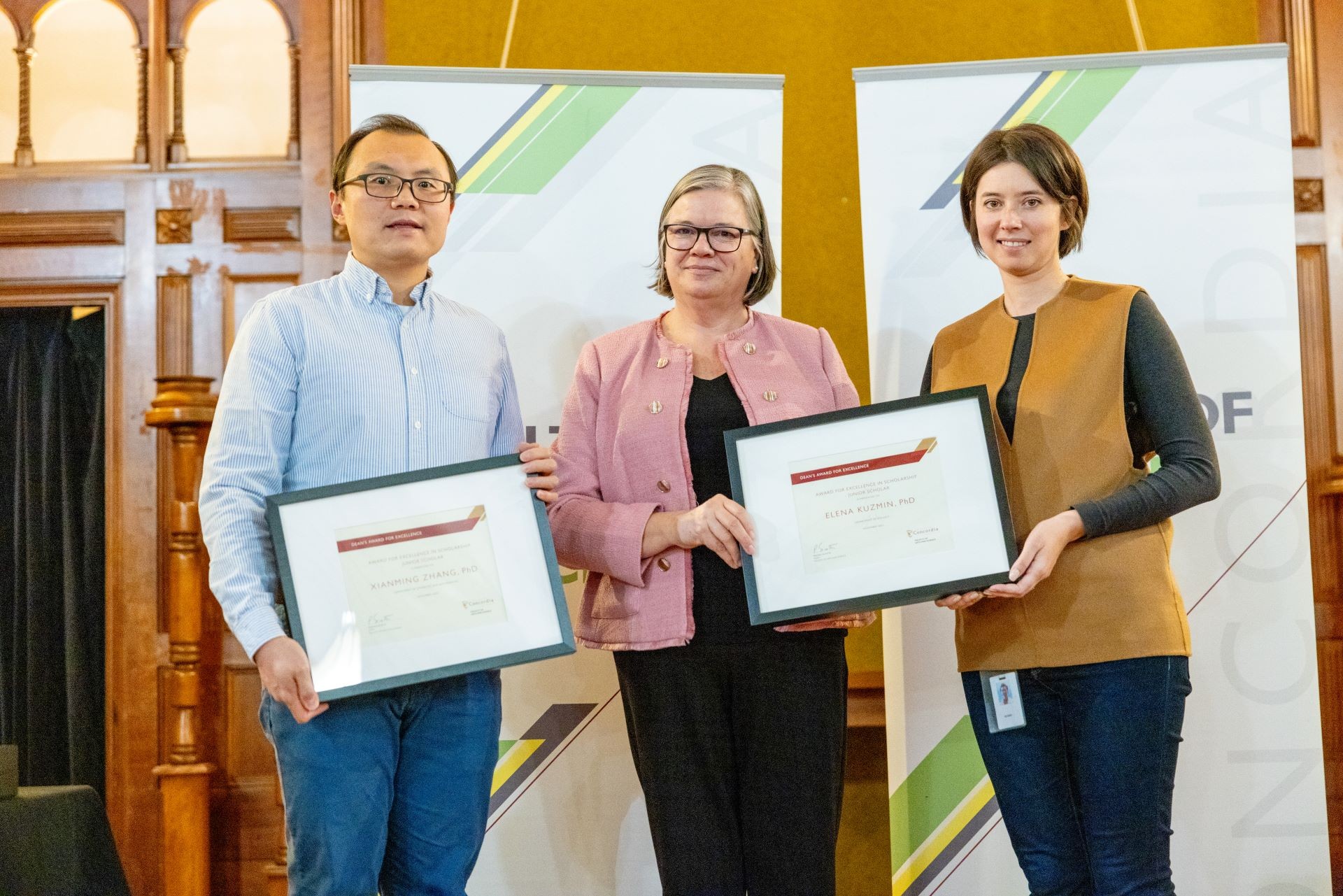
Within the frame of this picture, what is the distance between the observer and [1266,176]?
254cm

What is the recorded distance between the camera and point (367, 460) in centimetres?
168

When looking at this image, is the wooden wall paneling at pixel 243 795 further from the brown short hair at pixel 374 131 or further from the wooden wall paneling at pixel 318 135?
the brown short hair at pixel 374 131

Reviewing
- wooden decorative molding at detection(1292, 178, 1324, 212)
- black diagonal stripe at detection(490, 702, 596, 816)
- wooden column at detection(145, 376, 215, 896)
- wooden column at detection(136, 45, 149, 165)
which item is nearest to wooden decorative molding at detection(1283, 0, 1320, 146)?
wooden decorative molding at detection(1292, 178, 1324, 212)

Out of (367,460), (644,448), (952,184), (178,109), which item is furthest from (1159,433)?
(178,109)

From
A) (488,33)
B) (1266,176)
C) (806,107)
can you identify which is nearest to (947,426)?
(1266,176)

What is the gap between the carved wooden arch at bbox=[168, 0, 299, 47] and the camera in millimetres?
3393

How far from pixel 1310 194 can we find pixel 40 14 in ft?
12.3

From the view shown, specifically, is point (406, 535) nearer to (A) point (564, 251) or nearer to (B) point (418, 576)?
(B) point (418, 576)

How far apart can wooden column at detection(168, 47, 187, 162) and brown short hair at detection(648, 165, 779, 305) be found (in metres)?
2.04

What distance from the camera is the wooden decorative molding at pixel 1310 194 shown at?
10.8 feet

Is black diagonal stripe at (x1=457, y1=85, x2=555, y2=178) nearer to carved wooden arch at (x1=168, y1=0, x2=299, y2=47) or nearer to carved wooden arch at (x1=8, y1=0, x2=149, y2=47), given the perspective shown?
carved wooden arch at (x1=168, y1=0, x2=299, y2=47)

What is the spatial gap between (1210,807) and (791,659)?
4.24 feet

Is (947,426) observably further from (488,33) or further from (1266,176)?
(488,33)

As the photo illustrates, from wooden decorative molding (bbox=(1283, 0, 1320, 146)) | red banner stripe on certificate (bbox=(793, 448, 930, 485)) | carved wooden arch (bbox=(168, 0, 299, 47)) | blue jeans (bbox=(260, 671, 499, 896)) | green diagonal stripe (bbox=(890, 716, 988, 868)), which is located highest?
carved wooden arch (bbox=(168, 0, 299, 47))
